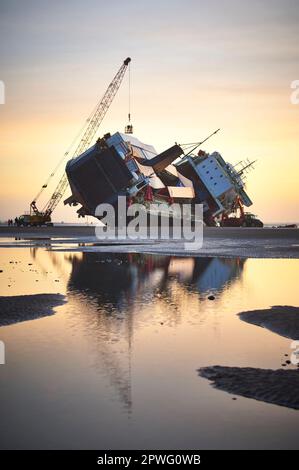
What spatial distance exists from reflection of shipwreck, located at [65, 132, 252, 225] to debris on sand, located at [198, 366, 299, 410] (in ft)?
296

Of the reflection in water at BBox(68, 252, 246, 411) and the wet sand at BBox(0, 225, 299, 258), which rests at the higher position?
the reflection in water at BBox(68, 252, 246, 411)

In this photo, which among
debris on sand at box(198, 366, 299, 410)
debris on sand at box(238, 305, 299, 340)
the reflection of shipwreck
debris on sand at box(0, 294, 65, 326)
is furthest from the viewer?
the reflection of shipwreck

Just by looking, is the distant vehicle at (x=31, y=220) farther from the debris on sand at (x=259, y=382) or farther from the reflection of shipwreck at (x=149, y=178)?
the debris on sand at (x=259, y=382)

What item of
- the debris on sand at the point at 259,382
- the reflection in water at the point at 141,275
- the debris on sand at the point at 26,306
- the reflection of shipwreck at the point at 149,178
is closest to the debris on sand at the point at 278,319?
the debris on sand at the point at 259,382

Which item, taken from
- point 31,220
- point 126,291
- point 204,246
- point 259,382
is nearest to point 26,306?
point 126,291

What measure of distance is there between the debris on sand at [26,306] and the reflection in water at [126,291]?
2.78 feet

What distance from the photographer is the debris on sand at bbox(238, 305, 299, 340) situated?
14.7 meters

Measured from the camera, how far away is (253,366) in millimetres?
11078

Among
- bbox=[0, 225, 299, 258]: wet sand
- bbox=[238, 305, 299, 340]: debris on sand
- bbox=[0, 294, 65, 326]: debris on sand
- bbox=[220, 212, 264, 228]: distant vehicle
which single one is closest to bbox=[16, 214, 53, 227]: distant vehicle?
bbox=[220, 212, 264, 228]: distant vehicle

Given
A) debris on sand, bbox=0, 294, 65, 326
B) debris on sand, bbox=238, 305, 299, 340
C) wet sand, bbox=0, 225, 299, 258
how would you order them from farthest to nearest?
wet sand, bbox=0, 225, 299, 258 < debris on sand, bbox=0, 294, 65, 326 < debris on sand, bbox=238, 305, 299, 340

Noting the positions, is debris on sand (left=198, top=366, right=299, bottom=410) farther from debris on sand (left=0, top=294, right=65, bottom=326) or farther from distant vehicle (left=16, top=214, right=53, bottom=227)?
distant vehicle (left=16, top=214, right=53, bottom=227)

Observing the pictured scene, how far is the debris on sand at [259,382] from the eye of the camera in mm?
9203

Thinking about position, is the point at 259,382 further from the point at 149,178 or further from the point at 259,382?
the point at 149,178
